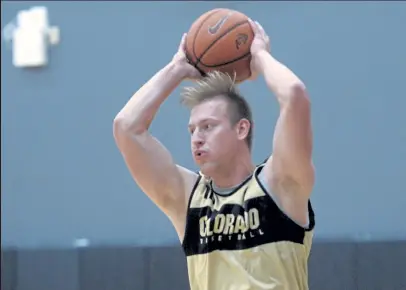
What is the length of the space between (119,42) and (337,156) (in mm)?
1443

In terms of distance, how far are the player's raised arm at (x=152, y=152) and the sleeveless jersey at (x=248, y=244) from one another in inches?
4.4

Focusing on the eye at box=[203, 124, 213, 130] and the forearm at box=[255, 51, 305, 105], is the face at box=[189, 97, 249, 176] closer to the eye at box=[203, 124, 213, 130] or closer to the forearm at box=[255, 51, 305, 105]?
the eye at box=[203, 124, 213, 130]

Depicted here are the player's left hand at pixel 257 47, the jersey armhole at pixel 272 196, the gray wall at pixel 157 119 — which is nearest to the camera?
the jersey armhole at pixel 272 196

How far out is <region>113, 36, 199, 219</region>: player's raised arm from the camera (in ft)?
7.02

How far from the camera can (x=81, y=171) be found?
473 cm

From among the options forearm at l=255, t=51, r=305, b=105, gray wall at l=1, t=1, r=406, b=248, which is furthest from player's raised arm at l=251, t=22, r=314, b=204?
gray wall at l=1, t=1, r=406, b=248

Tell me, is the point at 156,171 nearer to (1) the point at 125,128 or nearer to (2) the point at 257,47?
(1) the point at 125,128

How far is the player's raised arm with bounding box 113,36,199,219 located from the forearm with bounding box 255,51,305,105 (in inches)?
10.7

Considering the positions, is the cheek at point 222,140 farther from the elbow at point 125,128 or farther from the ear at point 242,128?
the elbow at point 125,128

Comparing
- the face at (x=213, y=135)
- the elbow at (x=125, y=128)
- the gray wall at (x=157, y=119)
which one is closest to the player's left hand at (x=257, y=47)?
the face at (x=213, y=135)

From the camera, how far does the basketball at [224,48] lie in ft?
7.26

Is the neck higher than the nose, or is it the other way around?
the nose

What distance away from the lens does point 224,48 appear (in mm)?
2223

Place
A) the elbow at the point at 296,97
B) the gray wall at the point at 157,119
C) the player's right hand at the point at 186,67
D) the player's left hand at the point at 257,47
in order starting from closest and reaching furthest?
1. the elbow at the point at 296,97
2. the player's left hand at the point at 257,47
3. the player's right hand at the point at 186,67
4. the gray wall at the point at 157,119
